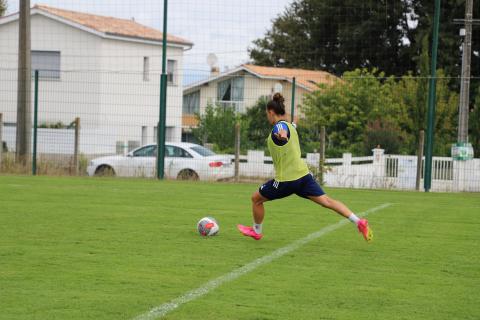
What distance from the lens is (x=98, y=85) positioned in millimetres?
32188

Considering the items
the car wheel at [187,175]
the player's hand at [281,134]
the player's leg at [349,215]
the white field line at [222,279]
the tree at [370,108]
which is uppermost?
the tree at [370,108]

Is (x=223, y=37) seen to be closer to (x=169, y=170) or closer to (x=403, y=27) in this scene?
(x=169, y=170)

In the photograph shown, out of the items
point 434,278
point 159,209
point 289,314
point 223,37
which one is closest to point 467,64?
point 223,37

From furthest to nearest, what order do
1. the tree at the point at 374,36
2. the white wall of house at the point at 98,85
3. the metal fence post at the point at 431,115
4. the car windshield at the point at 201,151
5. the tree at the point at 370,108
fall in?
the tree at the point at 374,36, the tree at the point at 370,108, the white wall of house at the point at 98,85, the car windshield at the point at 201,151, the metal fence post at the point at 431,115

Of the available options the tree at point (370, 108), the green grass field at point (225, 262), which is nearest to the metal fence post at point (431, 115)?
the green grass field at point (225, 262)

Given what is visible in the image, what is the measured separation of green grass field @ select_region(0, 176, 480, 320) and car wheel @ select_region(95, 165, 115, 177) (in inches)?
339

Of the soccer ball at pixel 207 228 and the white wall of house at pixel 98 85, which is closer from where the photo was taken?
the soccer ball at pixel 207 228

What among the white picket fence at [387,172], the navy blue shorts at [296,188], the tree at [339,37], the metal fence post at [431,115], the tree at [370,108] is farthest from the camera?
the tree at [339,37]

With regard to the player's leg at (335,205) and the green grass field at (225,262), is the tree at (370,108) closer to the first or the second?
the green grass field at (225,262)

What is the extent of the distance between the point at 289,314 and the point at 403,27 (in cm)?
4501

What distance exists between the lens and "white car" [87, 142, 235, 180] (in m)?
23.2

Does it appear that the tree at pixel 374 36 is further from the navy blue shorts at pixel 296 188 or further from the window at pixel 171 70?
the navy blue shorts at pixel 296 188

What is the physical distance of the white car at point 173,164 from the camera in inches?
914

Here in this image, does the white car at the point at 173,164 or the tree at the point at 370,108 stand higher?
the tree at the point at 370,108
